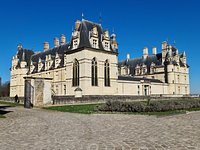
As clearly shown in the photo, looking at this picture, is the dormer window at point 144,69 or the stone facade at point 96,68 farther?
the dormer window at point 144,69

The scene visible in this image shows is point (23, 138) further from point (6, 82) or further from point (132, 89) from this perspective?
point (6, 82)

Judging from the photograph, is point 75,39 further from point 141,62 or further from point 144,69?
point 141,62

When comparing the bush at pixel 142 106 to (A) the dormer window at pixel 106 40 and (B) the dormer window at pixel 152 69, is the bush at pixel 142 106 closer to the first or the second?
(A) the dormer window at pixel 106 40

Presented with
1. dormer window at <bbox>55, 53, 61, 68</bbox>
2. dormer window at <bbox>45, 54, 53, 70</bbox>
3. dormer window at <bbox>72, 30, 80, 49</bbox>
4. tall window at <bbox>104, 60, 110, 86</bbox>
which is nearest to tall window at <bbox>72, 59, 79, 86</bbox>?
dormer window at <bbox>72, 30, 80, 49</bbox>

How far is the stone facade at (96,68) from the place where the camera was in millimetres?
39000

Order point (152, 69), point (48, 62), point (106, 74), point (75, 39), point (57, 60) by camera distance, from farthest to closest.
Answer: point (152, 69), point (48, 62), point (57, 60), point (106, 74), point (75, 39)

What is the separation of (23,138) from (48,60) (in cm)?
4700

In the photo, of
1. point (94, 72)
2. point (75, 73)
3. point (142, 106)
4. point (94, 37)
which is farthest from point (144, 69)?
point (142, 106)

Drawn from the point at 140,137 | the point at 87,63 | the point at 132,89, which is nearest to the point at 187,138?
the point at 140,137

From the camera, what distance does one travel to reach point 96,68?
39625 mm

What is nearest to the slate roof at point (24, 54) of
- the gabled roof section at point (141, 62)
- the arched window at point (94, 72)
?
the gabled roof section at point (141, 62)

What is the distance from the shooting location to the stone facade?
39.0 meters

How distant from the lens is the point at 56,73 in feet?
162

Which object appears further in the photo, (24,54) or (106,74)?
(24,54)
